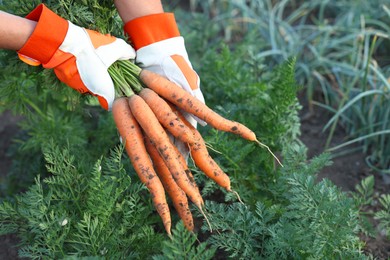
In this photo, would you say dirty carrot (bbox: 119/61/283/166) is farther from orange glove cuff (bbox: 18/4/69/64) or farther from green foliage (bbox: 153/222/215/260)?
green foliage (bbox: 153/222/215/260)

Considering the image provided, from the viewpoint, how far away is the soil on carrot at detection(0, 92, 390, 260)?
6.97ft

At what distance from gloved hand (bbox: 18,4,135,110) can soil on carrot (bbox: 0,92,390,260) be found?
77cm

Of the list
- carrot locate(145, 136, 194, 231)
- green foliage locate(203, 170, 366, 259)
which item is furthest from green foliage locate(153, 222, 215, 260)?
carrot locate(145, 136, 194, 231)

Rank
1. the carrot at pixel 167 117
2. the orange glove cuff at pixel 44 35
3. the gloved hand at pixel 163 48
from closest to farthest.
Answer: the orange glove cuff at pixel 44 35 < the carrot at pixel 167 117 < the gloved hand at pixel 163 48

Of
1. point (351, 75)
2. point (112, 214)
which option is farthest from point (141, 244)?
point (351, 75)

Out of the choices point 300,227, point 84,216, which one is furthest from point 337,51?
point 84,216

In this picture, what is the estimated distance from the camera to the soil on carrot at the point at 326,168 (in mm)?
2123

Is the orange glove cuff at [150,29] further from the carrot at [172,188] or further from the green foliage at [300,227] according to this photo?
the green foliage at [300,227]

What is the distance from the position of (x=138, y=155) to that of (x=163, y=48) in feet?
1.45

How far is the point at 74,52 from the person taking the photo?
1.82 metres

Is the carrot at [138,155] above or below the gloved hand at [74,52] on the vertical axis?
below

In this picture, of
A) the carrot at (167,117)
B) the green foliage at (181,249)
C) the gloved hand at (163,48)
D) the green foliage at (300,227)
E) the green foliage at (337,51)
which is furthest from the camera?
the green foliage at (337,51)

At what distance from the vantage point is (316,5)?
12.0 ft

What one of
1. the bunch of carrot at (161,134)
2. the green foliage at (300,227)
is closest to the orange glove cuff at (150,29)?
the bunch of carrot at (161,134)
